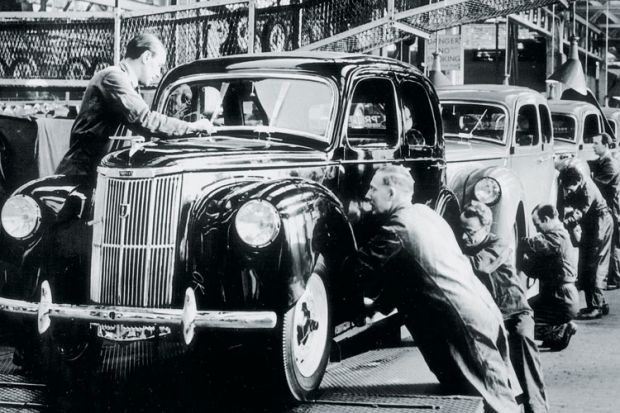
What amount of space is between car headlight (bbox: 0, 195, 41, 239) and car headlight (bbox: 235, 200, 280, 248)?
1323mm

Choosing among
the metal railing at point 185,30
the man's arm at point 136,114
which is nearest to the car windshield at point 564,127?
the metal railing at point 185,30

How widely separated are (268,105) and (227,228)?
1486mm

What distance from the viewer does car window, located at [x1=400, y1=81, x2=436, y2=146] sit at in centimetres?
686

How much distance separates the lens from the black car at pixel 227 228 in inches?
185

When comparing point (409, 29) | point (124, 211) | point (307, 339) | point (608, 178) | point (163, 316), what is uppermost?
point (409, 29)

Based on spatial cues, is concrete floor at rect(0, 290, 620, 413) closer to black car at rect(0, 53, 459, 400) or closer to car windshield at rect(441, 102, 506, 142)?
black car at rect(0, 53, 459, 400)

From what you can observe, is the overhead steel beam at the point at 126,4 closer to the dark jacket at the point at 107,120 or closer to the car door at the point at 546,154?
the car door at the point at 546,154

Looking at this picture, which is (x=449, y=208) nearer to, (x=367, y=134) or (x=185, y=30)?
(x=367, y=134)

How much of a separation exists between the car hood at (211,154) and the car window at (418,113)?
133cm

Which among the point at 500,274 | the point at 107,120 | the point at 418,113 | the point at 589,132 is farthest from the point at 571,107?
the point at 107,120

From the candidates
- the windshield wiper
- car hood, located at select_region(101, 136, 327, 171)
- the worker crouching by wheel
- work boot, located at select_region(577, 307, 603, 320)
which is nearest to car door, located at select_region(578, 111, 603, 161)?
the windshield wiper

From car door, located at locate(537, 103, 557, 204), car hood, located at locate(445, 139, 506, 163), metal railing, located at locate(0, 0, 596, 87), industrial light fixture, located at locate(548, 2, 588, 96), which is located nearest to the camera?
car hood, located at locate(445, 139, 506, 163)

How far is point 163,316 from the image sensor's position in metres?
4.61

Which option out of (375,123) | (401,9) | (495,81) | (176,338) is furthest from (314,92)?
(495,81)
